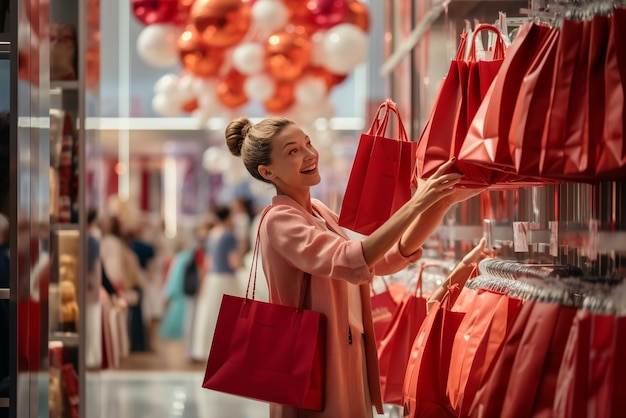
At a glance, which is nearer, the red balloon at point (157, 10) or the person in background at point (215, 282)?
the red balloon at point (157, 10)

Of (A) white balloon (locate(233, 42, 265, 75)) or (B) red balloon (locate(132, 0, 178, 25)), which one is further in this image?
(B) red balloon (locate(132, 0, 178, 25))

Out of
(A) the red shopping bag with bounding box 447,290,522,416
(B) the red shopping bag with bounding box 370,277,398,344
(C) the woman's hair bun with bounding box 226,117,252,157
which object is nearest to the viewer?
(A) the red shopping bag with bounding box 447,290,522,416

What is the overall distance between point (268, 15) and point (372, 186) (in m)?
3.56

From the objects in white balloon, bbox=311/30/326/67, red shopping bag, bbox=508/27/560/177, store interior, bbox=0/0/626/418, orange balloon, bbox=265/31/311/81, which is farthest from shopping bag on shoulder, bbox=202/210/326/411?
white balloon, bbox=311/30/326/67

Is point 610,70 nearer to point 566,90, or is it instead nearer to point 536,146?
point 566,90

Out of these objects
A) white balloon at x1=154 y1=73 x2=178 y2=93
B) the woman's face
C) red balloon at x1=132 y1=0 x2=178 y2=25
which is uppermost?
red balloon at x1=132 y1=0 x2=178 y2=25

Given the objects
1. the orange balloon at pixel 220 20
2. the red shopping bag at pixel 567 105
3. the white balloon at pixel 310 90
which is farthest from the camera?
the white balloon at pixel 310 90

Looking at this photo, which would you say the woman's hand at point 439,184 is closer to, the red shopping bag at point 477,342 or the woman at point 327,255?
the woman at point 327,255

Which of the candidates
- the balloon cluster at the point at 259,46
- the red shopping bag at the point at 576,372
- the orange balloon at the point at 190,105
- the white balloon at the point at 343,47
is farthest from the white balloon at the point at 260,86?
the red shopping bag at the point at 576,372

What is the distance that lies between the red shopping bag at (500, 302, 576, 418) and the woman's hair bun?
4.33 ft

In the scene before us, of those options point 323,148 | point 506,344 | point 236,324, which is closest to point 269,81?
point 323,148

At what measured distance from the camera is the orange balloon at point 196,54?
6.19 metres

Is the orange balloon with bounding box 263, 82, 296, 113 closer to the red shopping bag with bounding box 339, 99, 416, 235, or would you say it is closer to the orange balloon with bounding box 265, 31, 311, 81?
the orange balloon with bounding box 265, 31, 311, 81

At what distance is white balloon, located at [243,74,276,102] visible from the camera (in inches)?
258
